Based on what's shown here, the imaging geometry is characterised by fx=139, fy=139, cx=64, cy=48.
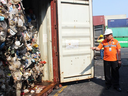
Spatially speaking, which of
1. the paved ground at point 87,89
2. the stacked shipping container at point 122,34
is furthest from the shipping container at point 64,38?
the stacked shipping container at point 122,34

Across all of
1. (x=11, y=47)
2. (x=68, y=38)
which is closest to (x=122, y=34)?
(x=68, y=38)

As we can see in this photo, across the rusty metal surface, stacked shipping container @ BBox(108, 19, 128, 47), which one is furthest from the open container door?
stacked shipping container @ BBox(108, 19, 128, 47)

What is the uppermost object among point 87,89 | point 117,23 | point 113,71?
point 117,23

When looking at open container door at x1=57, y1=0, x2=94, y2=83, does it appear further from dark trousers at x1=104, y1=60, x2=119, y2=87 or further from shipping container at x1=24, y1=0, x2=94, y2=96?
dark trousers at x1=104, y1=60, x2=119, y2=87

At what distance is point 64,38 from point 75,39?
0.38m

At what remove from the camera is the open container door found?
13.3ft

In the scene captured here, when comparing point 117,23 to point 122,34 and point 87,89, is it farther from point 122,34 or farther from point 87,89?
Answer: point 87,89

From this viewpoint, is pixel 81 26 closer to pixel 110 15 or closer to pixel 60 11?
pixel 60 11

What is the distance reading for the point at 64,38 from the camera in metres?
4.10

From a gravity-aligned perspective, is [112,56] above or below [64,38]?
below

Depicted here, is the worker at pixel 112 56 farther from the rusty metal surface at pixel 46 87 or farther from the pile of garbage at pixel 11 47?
the pile of garbage at pixel 11 47

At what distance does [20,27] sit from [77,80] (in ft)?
8.04

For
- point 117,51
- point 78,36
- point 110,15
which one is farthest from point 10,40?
point 110,15

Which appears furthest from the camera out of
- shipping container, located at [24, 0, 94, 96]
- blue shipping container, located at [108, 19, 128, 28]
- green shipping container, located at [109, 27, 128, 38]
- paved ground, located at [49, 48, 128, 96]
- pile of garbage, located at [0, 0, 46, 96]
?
blue shipping container, located at [108, 19, 128, 28]
